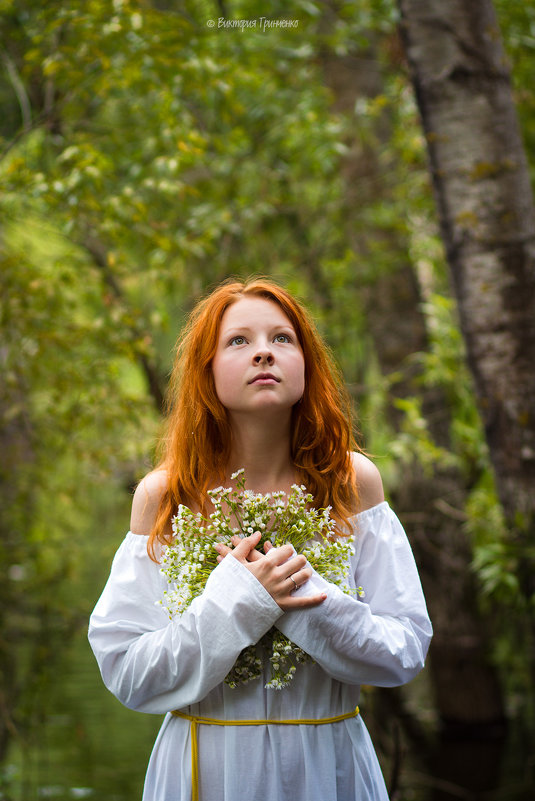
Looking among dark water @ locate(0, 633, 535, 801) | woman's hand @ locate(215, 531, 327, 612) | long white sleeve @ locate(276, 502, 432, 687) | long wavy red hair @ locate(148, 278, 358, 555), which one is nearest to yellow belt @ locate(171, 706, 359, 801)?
long white sleeve @ locate(276, 502, 432, 687)

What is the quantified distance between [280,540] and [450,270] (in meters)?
1.99

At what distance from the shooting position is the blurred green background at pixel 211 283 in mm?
4398

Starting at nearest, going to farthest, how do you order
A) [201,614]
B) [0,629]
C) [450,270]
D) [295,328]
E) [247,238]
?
1. [201,614]
2. [295,328]
3. [450,270]
4. [0,629]
5. [247,238]

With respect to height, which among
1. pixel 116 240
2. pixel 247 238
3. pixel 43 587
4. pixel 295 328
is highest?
pixel 247 238

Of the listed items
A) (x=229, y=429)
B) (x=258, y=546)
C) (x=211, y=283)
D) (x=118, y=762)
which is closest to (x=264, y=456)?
(x=229, y=429)

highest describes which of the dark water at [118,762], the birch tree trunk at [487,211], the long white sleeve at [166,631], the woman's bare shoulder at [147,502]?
the birch tree trunk at [487,211]

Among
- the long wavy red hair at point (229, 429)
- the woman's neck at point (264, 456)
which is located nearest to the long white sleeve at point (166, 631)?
the long wavy red hair at point (229, 429)

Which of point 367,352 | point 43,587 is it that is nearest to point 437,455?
point 43,587

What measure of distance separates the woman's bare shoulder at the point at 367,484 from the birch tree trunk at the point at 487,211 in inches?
54.8

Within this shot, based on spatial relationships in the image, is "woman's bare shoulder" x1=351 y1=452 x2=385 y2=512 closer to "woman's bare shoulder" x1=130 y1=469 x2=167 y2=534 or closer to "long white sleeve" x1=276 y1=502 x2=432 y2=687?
"long white sleeve" x1=276 y1=502 x2=432 y2=687

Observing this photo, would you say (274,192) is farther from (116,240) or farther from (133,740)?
(133,740)

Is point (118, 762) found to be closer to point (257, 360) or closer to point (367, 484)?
point (367, 484)

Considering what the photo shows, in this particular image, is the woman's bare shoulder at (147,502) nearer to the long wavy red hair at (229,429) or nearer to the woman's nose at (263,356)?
the long wavy red hair at (229,429)

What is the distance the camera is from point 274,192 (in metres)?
6.79
